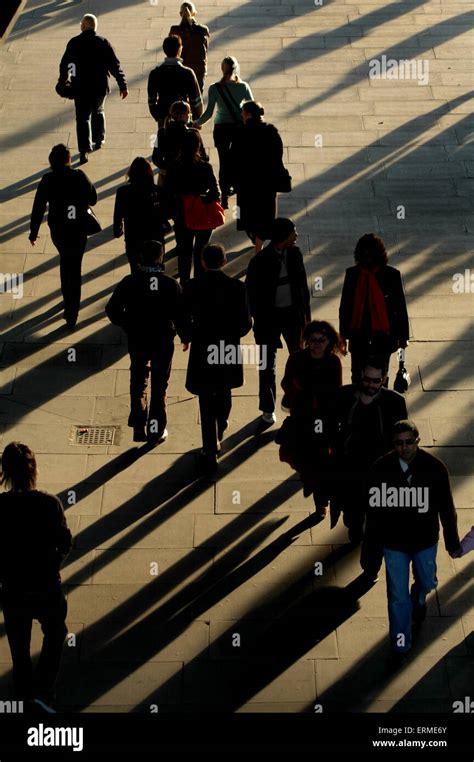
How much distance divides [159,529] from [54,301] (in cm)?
337

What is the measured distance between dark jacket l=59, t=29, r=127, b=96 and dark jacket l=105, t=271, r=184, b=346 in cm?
499

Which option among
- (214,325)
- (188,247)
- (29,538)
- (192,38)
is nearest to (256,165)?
(188,247)

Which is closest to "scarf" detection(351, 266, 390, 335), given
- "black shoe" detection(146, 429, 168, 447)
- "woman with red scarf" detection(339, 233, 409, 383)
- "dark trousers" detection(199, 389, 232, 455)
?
"woman with red scarf" detection(339, 233, 409, 383)

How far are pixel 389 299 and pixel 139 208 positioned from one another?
2.52 metres

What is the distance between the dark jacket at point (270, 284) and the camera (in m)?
9.34

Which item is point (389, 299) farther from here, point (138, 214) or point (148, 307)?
point (138, 214)

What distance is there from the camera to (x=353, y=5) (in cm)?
1736

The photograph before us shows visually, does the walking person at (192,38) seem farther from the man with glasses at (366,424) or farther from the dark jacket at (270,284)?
the man with glasses at (366,424)

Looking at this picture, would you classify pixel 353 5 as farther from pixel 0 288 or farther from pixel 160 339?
pixel 160 339

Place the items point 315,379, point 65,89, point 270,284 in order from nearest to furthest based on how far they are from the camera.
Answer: point 315,379 < point 270,284 < point 65,89

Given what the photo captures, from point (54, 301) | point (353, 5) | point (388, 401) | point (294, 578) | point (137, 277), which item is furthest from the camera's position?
point (353, 5)

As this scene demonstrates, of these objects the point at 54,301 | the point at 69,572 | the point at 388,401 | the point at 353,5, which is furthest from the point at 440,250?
the point at 353,5

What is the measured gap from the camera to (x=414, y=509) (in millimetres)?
7172

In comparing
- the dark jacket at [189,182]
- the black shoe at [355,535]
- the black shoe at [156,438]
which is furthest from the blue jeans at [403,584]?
the dark jacket at [189,182]
